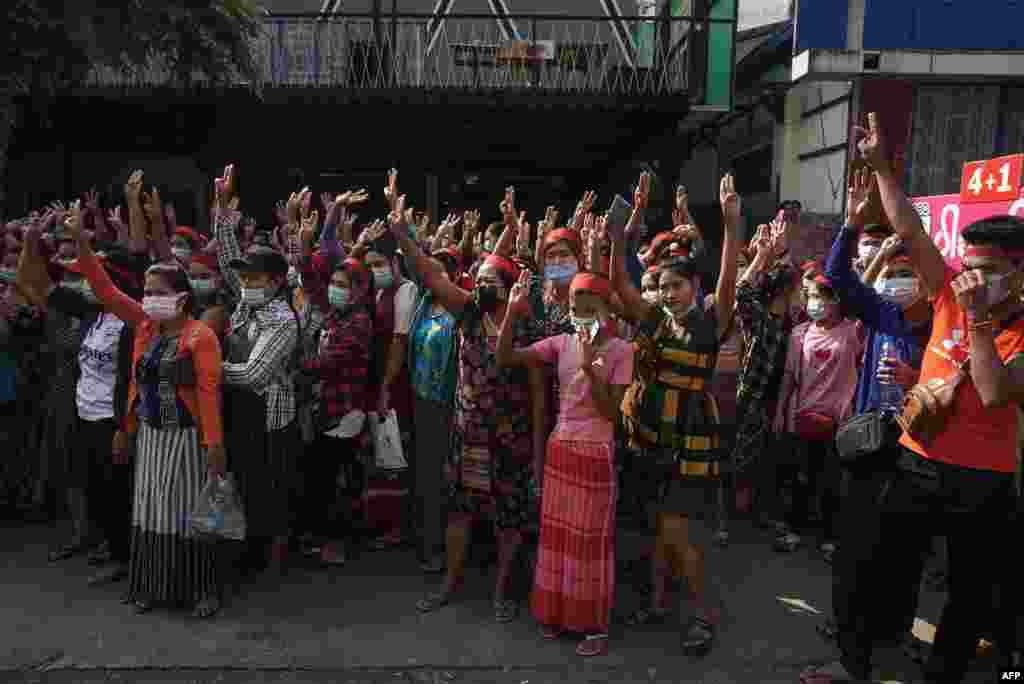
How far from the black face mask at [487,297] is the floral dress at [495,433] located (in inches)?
2.6

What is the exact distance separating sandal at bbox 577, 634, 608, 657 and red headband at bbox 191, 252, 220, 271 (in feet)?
8.80

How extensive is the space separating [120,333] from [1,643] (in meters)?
1.56

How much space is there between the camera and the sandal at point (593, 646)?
3.78 m

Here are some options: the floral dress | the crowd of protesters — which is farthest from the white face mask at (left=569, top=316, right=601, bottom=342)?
the floral dress

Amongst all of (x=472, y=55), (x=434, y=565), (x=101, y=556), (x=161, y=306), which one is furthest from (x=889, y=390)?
(x=472, y=55)

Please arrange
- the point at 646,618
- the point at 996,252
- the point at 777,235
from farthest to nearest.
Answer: the point at 777,235 < the point at 646,618 < the point at 996,252

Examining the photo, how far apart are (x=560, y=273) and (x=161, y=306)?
1.91 meters

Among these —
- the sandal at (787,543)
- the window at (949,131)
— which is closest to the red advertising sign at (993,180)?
the sandal at (787,543)

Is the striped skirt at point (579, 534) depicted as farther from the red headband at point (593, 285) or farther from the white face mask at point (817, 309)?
the white face mask at point (817, 309)

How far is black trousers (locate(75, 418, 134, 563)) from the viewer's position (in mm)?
4488

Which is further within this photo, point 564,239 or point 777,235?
point 777,235

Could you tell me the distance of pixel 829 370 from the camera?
5047 mm

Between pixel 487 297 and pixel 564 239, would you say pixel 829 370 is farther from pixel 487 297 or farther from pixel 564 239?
pixel 487 297

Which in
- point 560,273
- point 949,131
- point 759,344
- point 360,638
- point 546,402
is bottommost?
point 360,638
